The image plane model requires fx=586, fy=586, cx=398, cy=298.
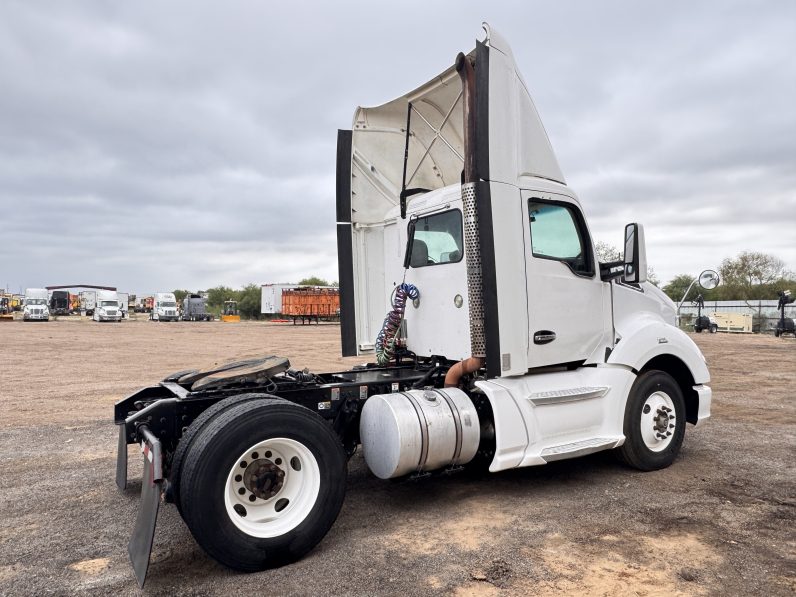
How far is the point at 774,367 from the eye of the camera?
16.5 meters

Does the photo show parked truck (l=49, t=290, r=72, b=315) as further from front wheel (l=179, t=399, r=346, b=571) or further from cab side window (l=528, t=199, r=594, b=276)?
front wheel (l=179, t=399, r=346, b=571)

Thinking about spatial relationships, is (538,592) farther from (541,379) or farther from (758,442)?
(758,442)

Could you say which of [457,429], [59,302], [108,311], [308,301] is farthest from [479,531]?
[59,302]

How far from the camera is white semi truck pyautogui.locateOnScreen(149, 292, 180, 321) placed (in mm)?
56219

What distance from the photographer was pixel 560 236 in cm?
583

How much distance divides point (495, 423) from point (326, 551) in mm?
1745

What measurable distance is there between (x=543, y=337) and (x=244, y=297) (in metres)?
74.8

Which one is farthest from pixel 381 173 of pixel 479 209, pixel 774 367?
pixel 774 367

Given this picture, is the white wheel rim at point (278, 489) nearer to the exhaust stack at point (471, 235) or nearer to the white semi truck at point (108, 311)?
the exhaust stack at point (471, 235)

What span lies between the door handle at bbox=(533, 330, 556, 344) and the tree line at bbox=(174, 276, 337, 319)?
2010 inches

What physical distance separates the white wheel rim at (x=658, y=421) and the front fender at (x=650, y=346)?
1.36ft

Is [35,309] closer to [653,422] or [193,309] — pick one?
[193,309]

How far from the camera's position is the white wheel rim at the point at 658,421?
591 centimetres

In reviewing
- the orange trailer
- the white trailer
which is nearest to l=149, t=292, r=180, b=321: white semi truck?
the white trailer
